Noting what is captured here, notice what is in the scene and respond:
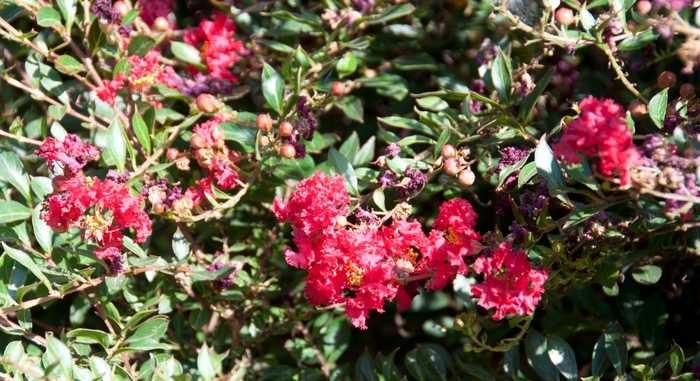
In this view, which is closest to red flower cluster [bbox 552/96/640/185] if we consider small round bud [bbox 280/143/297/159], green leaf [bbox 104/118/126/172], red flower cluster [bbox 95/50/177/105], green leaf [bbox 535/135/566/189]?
green leaf [bbox 535/135/566/189]

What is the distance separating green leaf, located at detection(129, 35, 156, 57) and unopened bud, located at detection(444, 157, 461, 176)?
919 mm

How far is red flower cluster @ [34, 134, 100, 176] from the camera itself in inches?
63.9

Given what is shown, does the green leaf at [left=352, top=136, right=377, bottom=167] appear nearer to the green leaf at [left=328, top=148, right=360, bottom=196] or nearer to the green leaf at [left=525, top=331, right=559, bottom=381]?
the green leaf at [left=328, top=148, right=360, bottom=196]

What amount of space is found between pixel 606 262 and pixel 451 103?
70cm

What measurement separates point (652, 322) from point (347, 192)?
97cm

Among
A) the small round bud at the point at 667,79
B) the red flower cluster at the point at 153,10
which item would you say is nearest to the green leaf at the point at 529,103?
the small round bud at the point at 667,79

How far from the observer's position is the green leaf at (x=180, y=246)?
1.79 meters

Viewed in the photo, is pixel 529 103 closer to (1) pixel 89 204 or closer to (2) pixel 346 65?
(2) pixel 346 65

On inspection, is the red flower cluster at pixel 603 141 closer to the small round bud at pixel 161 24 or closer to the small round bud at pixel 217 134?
the small round bud at pixel 217 134

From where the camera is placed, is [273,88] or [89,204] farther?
[273,88]

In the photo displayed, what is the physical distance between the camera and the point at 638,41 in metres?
1.81

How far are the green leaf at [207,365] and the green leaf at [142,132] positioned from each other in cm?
69

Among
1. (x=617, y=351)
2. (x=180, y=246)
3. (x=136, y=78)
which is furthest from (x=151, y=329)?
(x=617, y=351)

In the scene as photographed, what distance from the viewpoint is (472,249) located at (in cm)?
156
